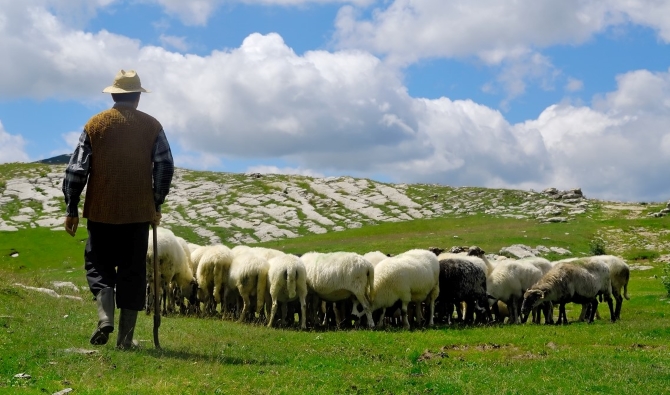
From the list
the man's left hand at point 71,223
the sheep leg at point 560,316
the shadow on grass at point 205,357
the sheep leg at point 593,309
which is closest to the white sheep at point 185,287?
the shadow on grass at point 205,357

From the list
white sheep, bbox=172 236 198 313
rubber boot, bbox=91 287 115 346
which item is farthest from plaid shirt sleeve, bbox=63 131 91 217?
white sheep, bbox=172 236 198 313

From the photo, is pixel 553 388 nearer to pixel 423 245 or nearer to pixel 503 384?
pixel 503 384

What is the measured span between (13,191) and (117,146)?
86.6 meters

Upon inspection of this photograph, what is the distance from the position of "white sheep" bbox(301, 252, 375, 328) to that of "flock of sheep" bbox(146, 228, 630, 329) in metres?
0.03

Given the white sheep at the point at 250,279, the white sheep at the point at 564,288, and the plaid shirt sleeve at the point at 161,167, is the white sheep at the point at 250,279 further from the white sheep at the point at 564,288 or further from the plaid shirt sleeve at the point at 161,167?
the plaid shirt sleeve at the point at 161,167

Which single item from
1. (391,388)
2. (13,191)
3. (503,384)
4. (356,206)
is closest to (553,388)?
(503,384)

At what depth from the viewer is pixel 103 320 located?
10594 mm

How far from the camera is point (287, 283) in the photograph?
65.7 ft

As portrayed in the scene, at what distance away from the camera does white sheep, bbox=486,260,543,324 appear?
76.0ft

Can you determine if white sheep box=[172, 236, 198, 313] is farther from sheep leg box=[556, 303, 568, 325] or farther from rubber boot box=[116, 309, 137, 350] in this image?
sheep leg box=[556, 303, 568, 325]

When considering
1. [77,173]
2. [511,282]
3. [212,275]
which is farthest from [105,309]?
[511,282]

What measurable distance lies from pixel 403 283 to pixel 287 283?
11.7ft

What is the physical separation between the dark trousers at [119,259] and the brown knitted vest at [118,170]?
0.22 metres

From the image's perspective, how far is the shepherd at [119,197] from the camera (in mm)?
10641
